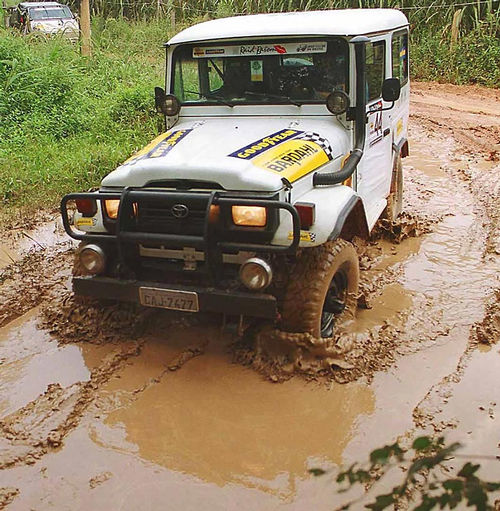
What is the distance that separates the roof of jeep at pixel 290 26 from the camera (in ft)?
14.3

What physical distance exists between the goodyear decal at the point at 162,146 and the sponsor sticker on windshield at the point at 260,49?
636 mm

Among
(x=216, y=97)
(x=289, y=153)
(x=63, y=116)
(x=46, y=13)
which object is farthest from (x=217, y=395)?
(x=46, y=13)

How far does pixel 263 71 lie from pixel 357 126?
79 centimetres

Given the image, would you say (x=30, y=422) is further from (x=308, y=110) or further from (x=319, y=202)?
(x=308, y=110)

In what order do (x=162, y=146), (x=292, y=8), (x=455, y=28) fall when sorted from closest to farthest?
(x=162, y=146), (x=455, y=28), (x=292, y=8)

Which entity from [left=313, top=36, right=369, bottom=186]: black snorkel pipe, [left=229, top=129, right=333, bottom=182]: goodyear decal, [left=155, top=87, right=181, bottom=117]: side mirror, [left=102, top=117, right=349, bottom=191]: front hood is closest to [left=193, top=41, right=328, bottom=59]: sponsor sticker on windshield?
[left=313, top=36, right=369, bottom=186]: black snorkel pipe

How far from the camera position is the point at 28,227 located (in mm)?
6473

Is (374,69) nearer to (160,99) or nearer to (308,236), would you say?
(160,99)

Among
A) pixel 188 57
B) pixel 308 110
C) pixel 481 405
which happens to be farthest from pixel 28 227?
pixel 481 405

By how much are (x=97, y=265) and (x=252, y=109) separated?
164cm

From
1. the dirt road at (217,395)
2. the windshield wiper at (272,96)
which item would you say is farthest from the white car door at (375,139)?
the dirt road at (217,395)

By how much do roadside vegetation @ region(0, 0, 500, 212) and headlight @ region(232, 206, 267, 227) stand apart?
3997mm

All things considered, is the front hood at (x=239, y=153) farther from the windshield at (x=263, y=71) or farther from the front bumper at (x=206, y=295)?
the front bumper at (x=206, y=295)

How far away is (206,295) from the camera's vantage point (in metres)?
3.62
